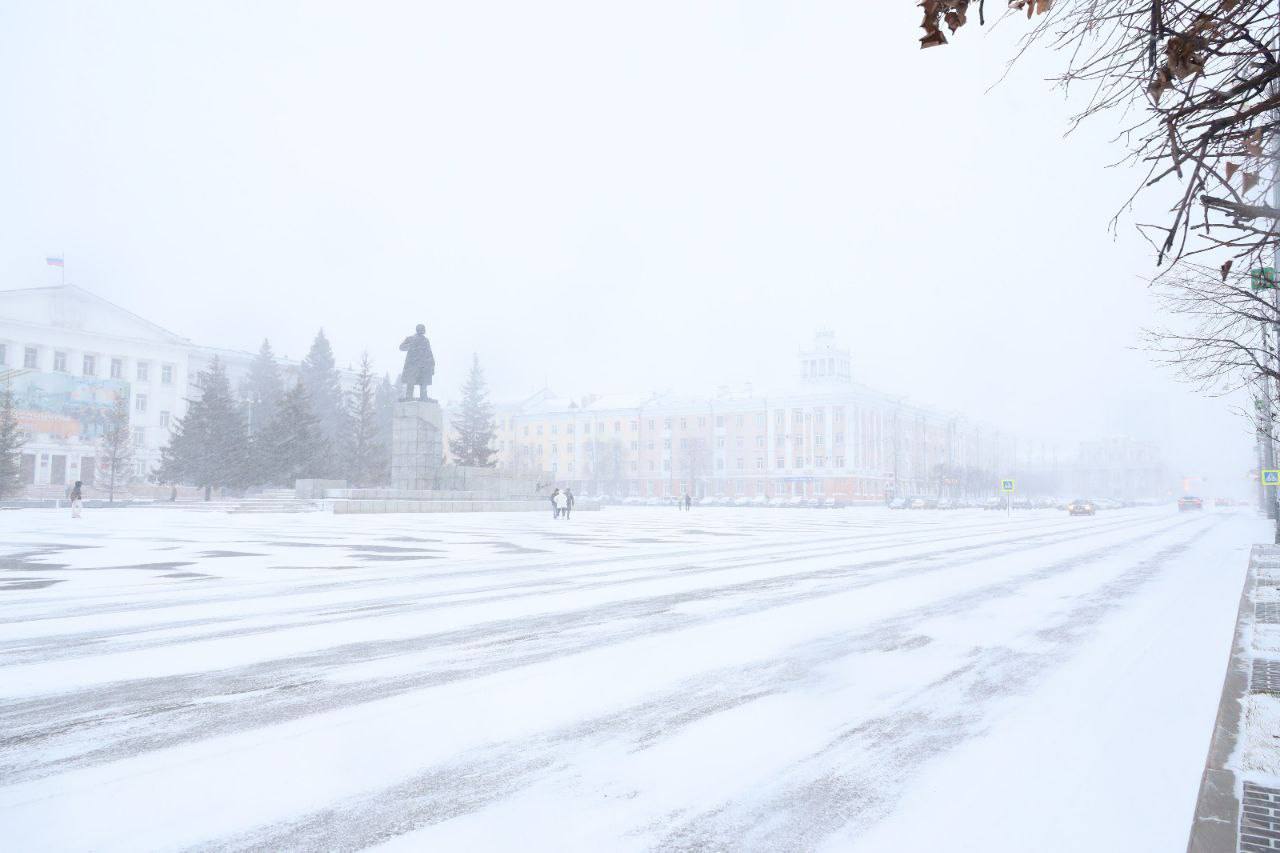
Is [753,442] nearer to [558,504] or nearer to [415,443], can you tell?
[558,504]

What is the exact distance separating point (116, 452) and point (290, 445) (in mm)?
14522

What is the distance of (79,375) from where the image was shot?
6900cm

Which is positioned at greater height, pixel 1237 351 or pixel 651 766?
pixel 1237 351

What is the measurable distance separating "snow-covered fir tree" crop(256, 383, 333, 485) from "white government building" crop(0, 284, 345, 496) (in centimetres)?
1717

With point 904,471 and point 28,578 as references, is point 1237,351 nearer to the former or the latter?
point 28,578

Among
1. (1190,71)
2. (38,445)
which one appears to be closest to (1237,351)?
(1190,71)

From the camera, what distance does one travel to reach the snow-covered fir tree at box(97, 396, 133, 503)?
53.3m

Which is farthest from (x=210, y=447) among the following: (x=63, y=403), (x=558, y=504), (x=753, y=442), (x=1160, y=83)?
(x=753, y=442)

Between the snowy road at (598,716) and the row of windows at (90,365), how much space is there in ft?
227

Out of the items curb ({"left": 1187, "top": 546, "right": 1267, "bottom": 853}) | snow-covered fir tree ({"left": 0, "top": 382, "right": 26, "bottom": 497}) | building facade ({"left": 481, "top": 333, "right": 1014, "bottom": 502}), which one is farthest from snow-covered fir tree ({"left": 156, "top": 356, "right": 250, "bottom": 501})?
curb ({"left": 1187, "top": 546, "right": 1267, "bottom": 853})

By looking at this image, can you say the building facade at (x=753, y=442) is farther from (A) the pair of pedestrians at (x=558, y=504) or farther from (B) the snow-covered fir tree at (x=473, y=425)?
(A) the pair of pedestrians at (x=558, y=504)

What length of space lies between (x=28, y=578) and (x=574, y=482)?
316ft

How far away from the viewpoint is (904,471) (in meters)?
103

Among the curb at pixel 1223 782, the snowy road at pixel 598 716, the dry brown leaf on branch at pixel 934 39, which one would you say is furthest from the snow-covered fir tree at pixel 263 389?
the dry brown leaf on branch at pixel 934 39
